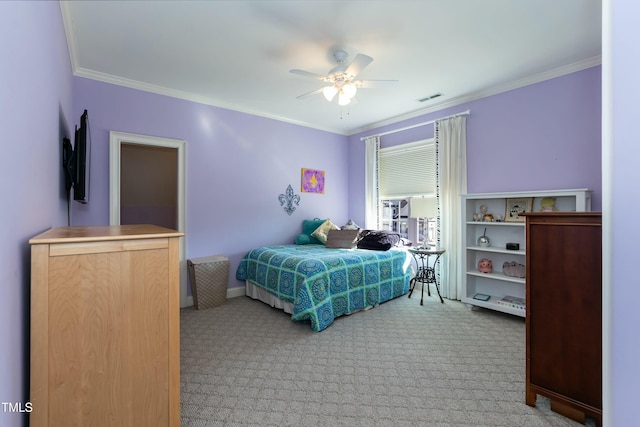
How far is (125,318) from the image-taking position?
3.83 ft

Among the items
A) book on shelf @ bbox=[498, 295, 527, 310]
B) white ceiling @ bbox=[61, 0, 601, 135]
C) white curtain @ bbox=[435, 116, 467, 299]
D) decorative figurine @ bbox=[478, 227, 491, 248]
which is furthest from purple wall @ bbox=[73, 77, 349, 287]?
book on shelf @ bbox=[498, 295, 527, 310]

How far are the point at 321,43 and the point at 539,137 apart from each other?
262 cm

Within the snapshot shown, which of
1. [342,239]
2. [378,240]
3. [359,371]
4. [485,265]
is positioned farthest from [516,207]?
[359,371]

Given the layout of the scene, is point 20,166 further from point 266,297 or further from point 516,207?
point 516,207

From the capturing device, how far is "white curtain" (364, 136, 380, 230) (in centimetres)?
488

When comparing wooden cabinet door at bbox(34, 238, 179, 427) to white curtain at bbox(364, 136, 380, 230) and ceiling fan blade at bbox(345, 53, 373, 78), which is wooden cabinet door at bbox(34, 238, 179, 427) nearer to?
ceiling fan blade at bbox(345, 53, 373, 78)

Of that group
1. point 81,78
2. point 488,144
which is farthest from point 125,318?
point 488,144

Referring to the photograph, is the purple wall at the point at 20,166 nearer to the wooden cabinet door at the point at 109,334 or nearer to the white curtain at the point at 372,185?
the wooden cabinet door at the point at 109,334

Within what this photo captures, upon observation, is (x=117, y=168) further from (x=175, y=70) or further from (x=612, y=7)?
(x=612, y=7)

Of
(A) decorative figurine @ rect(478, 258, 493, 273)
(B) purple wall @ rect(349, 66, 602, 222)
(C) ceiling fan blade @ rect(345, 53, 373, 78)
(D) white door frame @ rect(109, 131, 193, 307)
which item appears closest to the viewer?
(C) ceiling fan blade @ rect(345, 53, 373, 78)

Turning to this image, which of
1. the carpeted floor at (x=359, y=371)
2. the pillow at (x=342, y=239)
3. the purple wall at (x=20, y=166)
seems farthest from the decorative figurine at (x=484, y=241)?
the purple wall at (x=20, y=166)

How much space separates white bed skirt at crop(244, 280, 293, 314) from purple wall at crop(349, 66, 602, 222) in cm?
279

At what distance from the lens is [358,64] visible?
2.38 m

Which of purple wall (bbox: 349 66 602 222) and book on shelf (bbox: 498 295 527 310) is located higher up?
purple wall (bbox: 349 66 602 222)
